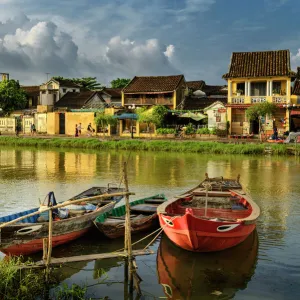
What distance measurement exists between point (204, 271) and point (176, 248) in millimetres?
1416

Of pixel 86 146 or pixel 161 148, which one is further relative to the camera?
pixel 86 146

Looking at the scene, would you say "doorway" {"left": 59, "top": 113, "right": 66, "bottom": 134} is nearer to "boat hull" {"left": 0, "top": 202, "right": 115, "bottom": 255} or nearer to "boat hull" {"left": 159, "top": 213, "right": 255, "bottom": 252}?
"boat hull" {"left": 0, "top": 202, "right": 115, "bottom": 255}

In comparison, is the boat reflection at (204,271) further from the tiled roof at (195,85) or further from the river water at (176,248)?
the tiled roof at (195,85)

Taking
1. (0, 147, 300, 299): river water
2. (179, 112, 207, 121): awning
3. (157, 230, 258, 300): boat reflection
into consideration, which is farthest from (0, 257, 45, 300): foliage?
(179, 112, 207, 121): awning

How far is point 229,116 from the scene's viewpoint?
39.3m

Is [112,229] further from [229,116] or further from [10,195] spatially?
[229,116]

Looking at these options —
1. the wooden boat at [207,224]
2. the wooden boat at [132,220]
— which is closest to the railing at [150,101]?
the wooden boat at [132,220]

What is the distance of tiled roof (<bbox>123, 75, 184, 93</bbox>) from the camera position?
1756 inches

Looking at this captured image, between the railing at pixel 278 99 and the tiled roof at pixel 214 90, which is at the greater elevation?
the tiled roof at pixel 214 90

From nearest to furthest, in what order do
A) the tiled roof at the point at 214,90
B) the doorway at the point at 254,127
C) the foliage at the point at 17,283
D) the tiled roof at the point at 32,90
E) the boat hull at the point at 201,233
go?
the foliage at the point at 17,283, the boat hull at the point at 201,233, the doorway at the point at 254,127, the tiled roof at the point at 214,90, the tiled roof at the point at 32,90

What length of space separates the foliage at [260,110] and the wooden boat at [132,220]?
24.1 metres

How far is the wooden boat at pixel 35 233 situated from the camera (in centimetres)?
917

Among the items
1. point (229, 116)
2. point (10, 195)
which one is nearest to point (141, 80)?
point (229, 116)

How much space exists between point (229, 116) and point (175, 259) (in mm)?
30538
